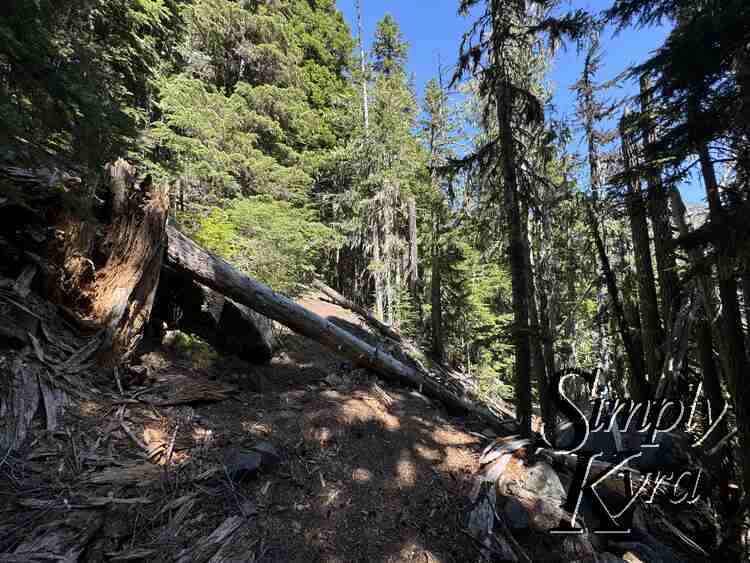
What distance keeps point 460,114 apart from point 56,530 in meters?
16.4

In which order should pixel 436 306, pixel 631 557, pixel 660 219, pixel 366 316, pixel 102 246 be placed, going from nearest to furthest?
1. pixel 631 557
2. pixel 102 246
3. pixel 660 219
4. pixel 436 306
5. pixel 366 316

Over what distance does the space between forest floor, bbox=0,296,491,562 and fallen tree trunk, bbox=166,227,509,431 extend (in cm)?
107

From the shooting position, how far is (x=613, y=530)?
3.72 meters

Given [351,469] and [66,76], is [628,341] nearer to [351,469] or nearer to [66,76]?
[351,469]

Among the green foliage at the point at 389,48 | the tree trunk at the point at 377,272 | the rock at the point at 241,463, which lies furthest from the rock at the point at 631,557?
the green foliage at the point at 389,48

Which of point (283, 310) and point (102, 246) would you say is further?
point (283, 310)

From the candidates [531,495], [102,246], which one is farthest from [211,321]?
[531,495]

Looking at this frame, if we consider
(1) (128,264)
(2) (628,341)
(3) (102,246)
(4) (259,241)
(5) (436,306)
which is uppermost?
(4) (259,241)

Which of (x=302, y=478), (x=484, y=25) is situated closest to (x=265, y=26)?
(x=484, y=25)

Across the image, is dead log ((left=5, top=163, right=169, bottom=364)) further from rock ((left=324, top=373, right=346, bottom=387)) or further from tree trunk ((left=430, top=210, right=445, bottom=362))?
tree trunk ((left=430, top=210, right=445, bottom=362))

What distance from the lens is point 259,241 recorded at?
8.56 m

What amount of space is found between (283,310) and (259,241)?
3749mm

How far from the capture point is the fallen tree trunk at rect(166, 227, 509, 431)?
4.96 m

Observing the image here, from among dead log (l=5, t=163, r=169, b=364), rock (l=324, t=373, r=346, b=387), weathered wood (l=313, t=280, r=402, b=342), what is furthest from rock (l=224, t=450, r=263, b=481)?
weathered wood (l=313, t=280, r=402, b=342)
